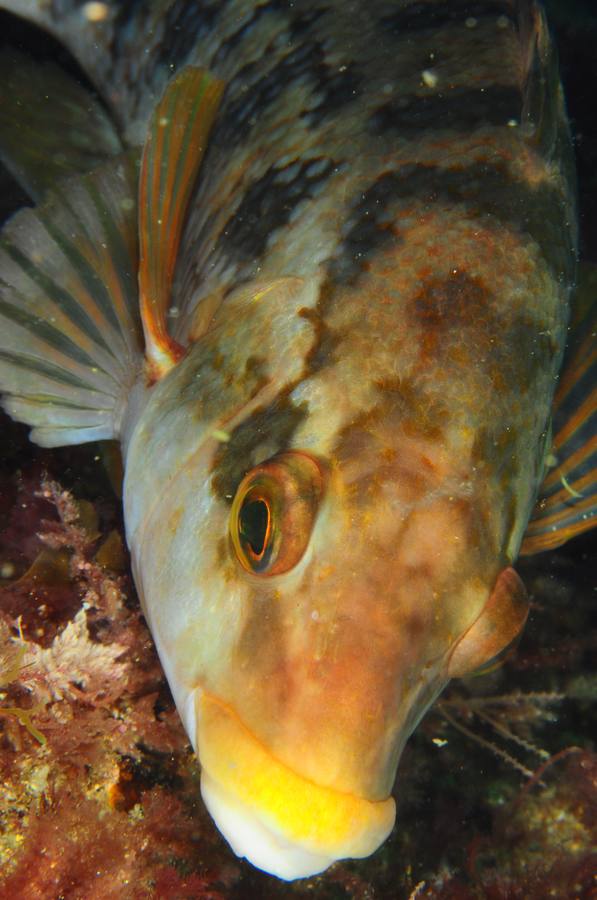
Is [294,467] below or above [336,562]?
above

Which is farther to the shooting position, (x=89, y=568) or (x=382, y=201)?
(x=89, y=568)

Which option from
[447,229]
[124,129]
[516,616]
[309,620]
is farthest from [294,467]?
[124,129]

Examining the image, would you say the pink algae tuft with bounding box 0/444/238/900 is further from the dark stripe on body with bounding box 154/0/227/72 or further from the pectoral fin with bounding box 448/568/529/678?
the dark stripe on body with bounding box 154/0/227/72

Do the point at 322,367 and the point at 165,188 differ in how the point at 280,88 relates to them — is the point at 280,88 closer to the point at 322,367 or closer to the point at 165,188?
the point at 165,188

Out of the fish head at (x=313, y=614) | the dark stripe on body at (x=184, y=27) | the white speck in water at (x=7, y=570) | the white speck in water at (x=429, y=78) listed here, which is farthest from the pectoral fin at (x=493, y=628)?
the dark stripe on body at (x=184, y=27)

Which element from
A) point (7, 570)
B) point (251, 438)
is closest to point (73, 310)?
point (7, 570)

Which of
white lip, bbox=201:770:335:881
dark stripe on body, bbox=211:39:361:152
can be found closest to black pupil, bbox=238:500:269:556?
white lip, bbox=201:770:335:881

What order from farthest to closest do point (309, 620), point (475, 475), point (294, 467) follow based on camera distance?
point (475, 475) → point (294, 467) → point (309, 620)

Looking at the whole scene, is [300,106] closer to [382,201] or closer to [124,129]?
[382,201]

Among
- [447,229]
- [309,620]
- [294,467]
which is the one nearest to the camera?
[309,620]
